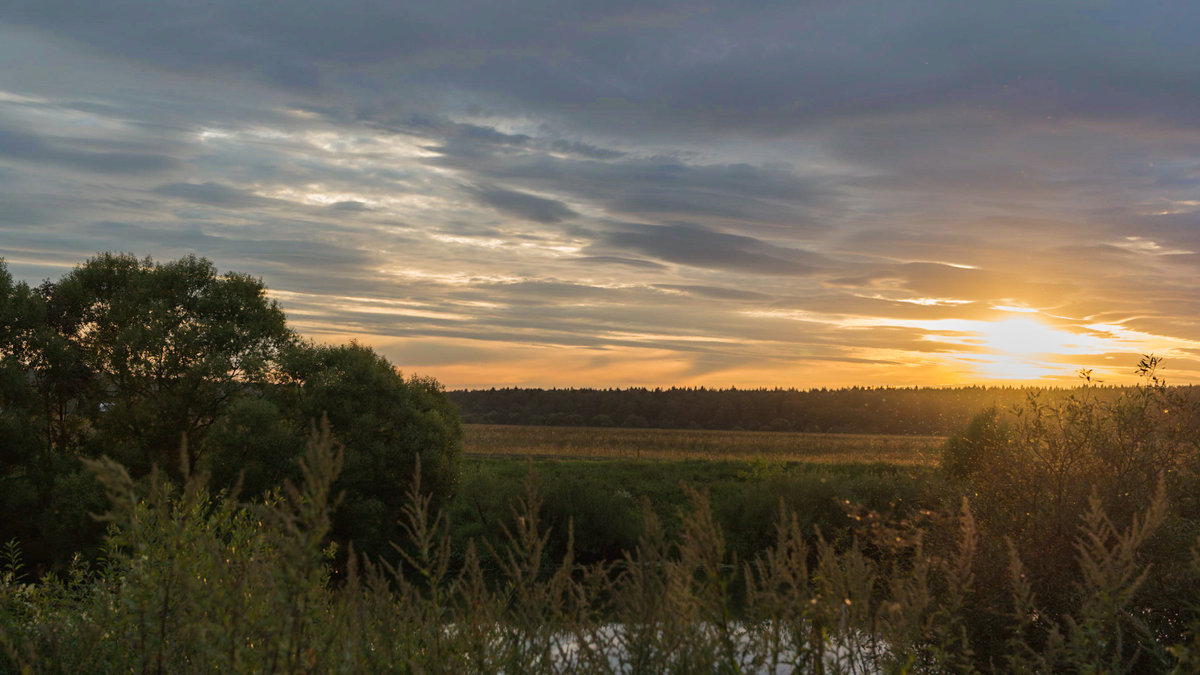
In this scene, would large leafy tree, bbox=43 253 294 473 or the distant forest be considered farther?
the distant forest

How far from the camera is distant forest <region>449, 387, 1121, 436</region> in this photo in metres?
103

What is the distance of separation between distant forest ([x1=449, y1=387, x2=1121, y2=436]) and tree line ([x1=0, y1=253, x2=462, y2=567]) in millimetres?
78454

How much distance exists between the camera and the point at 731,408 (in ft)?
362

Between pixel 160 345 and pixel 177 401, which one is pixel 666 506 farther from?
pixel 160 345

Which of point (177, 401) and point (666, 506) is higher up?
point (177, 401)

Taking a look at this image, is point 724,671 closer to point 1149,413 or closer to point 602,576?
point 602,576

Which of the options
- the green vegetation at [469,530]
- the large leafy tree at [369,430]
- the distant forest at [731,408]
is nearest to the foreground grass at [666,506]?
the green vegetation at [469,530]

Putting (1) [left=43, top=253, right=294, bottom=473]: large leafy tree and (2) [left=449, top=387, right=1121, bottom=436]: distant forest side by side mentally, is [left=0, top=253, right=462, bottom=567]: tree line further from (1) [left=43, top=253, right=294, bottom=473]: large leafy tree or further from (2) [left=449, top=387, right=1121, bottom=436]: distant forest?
(2) [left=449, top=387, right=1121, bottom=436]: distant forest

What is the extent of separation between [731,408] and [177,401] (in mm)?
90648

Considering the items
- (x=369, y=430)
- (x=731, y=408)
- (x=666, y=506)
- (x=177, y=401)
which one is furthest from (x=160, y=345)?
(x=731, y=408)

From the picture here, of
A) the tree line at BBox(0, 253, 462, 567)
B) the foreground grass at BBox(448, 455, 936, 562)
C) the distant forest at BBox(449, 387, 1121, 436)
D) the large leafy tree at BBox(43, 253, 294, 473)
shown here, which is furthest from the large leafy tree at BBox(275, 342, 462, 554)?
the distant forest at BBox(449, 387, 1121, 436)

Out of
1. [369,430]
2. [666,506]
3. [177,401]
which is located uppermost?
[177,401]

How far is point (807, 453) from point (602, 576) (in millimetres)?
54218

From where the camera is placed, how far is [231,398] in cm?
2550
